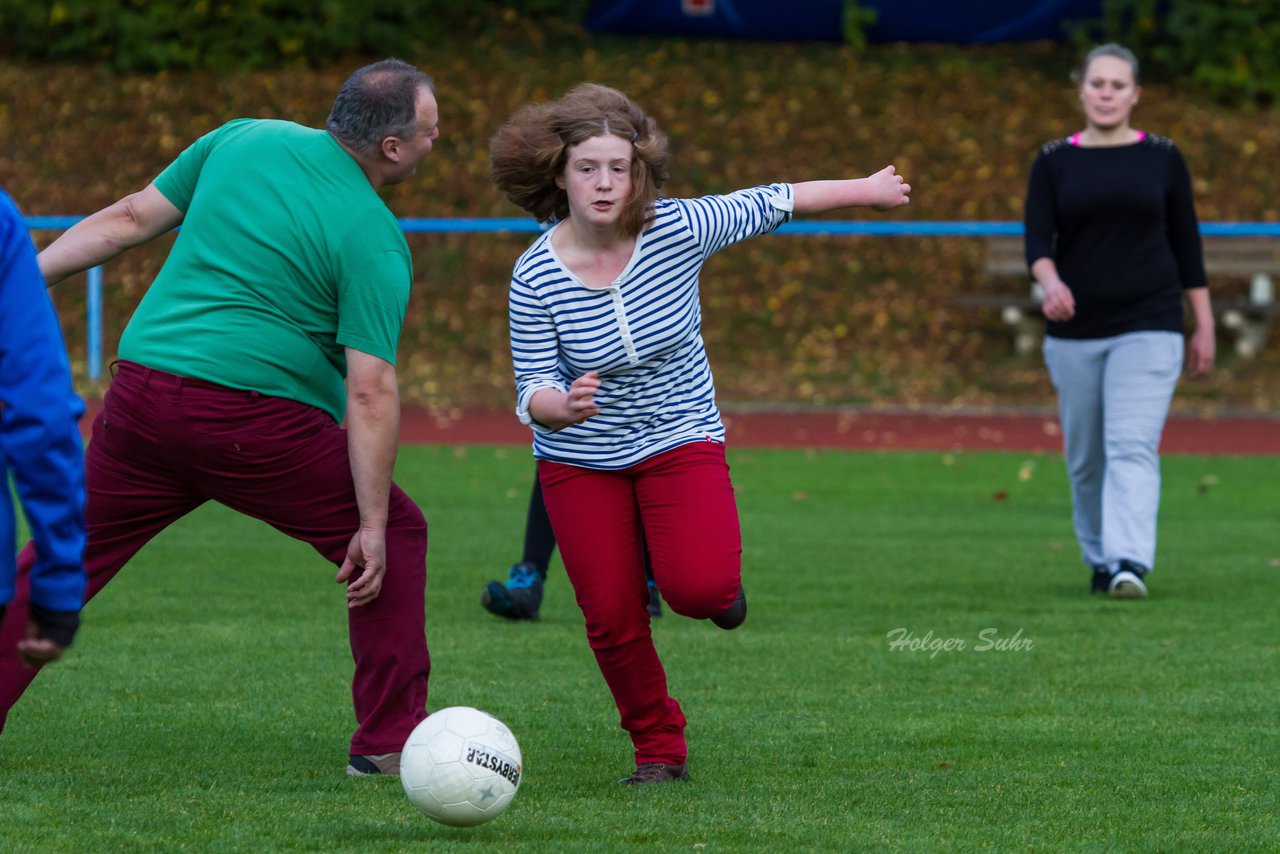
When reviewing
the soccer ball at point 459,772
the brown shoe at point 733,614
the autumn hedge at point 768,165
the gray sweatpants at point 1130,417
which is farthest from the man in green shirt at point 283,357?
the autumn hedge at point 768,165

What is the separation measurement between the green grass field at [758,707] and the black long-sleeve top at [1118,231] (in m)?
1.21

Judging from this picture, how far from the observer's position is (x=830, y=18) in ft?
79.6

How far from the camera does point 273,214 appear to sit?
4.67m

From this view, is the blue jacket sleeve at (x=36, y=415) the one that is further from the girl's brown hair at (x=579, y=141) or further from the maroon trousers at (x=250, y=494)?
the girl's brown hair at (x=579, y=141)

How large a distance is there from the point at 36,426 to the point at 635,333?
6.32 feet

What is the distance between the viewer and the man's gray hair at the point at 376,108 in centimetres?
471

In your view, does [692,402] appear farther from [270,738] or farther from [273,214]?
[270,738]

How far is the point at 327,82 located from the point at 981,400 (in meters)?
9.33

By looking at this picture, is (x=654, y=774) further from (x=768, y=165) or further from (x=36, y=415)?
(x=768, y=165)

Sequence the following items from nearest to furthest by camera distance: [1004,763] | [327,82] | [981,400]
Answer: [1004,763] < [981,400] < [327,82]

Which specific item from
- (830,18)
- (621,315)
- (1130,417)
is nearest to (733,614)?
(621,315)

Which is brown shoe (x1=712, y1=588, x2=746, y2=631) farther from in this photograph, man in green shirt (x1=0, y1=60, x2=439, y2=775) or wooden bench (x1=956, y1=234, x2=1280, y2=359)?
wooden bench (x1=956, y1=234, x2=1280, y2=359)

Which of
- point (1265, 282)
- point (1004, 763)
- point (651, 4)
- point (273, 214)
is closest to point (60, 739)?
point (273, 214)
